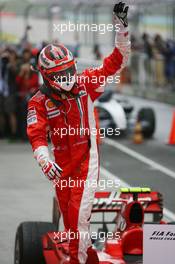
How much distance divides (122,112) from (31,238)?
10906mm

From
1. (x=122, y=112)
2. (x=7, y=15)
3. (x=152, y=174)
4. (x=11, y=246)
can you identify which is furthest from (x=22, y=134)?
(x=7, y=15)

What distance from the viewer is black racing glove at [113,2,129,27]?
8.26 m

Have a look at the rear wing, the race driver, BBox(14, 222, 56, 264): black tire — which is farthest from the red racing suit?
the rear wing

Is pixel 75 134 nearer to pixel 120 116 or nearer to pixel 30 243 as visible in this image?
pixel 30 243

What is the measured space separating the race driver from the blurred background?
0.34 meters

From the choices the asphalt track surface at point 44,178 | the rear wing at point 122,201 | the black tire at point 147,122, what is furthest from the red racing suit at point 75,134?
the black tire at point 147,122

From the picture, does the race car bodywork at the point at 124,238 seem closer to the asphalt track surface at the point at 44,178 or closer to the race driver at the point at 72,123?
the race driver at the point at 72,123

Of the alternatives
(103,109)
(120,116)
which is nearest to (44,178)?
(120,116)

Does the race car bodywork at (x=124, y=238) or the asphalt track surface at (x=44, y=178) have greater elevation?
the race car bodywork at (x=124, y=238)

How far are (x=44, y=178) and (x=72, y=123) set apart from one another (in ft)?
23.8

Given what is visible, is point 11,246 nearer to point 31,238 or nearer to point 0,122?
point 31,238

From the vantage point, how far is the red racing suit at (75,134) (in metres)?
8.50

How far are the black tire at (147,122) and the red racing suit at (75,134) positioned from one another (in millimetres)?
12018

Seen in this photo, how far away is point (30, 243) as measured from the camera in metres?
9.28
